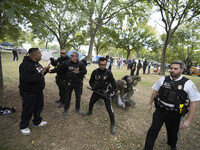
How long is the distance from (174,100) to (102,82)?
1909 mm

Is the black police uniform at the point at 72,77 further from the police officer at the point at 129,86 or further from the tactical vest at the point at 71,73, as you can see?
the police officer at the point at 129,86

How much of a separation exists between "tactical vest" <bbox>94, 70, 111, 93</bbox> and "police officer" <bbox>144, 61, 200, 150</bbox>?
1.38 metres

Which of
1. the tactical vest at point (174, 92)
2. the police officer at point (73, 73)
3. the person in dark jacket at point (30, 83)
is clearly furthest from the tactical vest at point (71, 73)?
the tactical vest at point (174, 92)

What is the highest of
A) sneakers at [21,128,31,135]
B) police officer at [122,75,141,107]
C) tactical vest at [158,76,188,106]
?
tactical vest at [158,76,188,106]

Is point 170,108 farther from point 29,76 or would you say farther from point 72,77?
point 29,76

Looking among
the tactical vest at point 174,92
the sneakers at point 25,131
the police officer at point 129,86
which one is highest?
the tactical vest at point 174,92

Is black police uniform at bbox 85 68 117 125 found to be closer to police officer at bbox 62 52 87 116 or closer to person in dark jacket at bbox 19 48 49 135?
police officer at bbox 62 52 87 116

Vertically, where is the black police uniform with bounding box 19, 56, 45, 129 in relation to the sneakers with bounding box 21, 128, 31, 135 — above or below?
above

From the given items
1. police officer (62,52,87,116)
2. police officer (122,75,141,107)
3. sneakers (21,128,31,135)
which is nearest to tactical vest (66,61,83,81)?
police officer (62,52,87,116)

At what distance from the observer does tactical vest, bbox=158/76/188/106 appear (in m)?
2.25

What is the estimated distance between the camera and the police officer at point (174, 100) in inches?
86.9

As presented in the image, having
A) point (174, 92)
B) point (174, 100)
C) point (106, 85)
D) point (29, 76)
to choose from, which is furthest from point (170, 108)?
point (29, 76)

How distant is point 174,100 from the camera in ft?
7.52

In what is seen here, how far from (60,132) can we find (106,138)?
135cm
